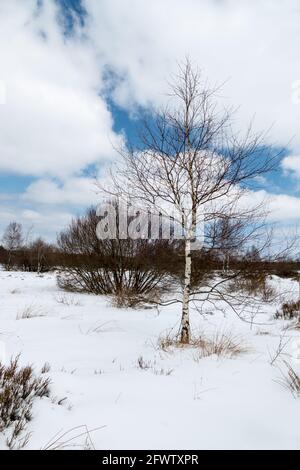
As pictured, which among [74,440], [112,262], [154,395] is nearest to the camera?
[74,440]

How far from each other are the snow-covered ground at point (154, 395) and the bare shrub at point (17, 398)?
7 centimetres

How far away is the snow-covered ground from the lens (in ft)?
7.64

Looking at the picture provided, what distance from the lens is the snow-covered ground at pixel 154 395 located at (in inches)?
91.7

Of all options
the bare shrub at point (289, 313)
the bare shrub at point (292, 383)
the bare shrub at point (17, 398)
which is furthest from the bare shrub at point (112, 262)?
the bare shrub at point (17, 398)

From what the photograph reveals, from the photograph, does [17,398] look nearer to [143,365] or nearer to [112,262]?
[143,365]

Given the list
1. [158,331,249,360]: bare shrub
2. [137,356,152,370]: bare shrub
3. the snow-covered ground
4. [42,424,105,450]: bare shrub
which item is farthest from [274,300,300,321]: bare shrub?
[42,424,105,450]: bare shrub

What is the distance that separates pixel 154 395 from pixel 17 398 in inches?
47.8

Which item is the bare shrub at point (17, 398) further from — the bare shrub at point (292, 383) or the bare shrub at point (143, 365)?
the bare shrub at point (292, 383)

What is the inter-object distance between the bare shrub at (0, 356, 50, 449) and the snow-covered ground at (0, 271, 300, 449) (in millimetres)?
74

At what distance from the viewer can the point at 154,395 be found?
9.91 ft

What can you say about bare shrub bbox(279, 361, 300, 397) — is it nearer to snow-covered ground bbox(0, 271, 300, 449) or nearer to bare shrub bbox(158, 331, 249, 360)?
snow-covered ground bbox(0, 271, 300, 449)

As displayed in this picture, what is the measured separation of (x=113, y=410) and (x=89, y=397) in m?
0.36

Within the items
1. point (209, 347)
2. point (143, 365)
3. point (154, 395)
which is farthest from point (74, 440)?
point (209, 347)

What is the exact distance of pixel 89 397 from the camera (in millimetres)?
2920
